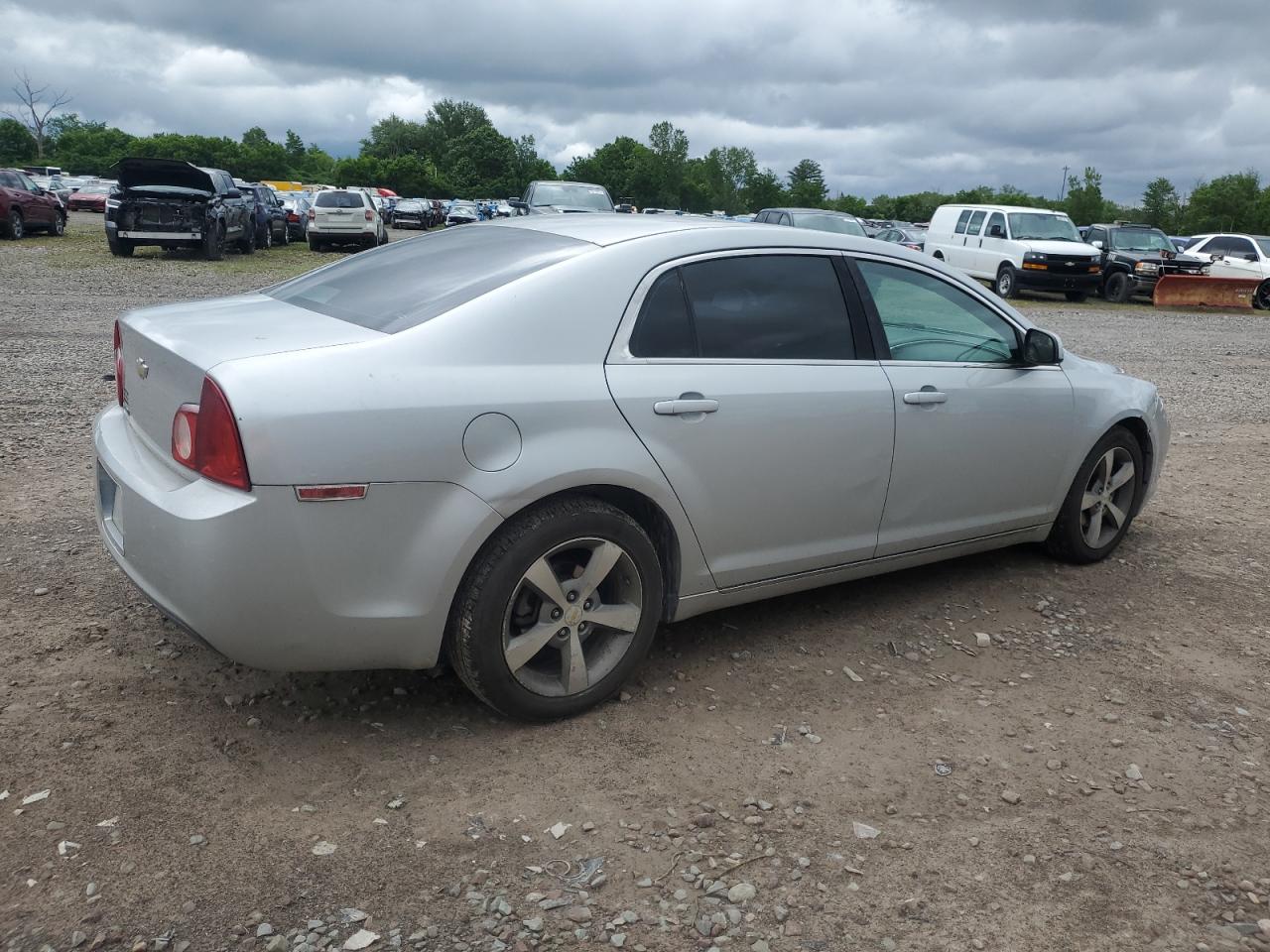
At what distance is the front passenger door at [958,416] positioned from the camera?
4.15m

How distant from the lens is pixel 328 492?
285 centimetres

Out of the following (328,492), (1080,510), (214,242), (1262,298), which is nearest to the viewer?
(328,492)

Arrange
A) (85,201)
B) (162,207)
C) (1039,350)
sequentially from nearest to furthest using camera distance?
(1039,350) → (162,207) → (85,201)

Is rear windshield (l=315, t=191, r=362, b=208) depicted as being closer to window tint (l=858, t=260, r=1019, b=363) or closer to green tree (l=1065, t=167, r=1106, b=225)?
window tint (l=858, t=260, r=1019, b=363)

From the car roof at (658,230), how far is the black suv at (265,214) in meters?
20.8

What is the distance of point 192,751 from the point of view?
3148 millimetres

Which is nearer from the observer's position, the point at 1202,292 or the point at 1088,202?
the point at 1202,292

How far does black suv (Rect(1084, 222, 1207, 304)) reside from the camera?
22.9 metres

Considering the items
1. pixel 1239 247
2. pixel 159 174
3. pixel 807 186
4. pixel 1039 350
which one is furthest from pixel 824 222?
pixel 807 186

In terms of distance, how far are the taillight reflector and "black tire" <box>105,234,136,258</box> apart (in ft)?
63.8

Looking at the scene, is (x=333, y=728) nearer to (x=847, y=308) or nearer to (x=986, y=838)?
(x=986, y=838)

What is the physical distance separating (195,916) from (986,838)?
79.2 inches

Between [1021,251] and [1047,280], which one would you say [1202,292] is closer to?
[1047,280]

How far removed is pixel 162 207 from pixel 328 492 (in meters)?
19.1
